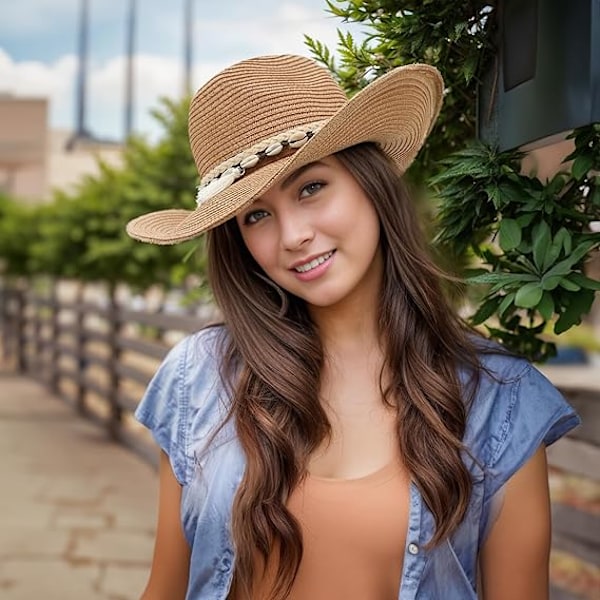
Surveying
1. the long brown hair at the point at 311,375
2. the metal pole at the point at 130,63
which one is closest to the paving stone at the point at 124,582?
the long brown hair at the point at 311,375

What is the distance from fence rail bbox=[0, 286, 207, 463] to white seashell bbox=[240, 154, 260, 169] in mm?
3069

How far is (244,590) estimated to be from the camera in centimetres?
145

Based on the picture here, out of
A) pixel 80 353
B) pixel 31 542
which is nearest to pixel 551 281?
pixel 31 542

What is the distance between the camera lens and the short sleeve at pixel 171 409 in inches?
60.2

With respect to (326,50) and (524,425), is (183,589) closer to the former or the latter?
(524,425)

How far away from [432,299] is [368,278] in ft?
0.39

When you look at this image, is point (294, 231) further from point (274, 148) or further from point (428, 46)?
point (428, 46)

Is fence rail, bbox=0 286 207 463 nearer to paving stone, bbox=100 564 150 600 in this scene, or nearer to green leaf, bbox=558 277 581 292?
paving stone, bbox=100 564 150 600

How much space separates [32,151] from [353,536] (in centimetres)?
1583

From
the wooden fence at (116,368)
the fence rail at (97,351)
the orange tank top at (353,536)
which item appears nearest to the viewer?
the orange tank top at (353,536)

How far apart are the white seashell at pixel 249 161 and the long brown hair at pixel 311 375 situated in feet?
0.47

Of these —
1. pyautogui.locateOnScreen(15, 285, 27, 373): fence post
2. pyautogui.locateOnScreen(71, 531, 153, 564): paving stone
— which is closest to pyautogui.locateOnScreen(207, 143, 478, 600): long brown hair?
pyautogui.locateOnScreen(71, 531, 153, 564): paving stone

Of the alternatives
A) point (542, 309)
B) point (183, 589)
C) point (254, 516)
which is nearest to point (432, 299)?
point (542, 309)

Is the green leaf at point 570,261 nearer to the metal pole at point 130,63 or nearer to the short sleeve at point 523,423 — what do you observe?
the short sleeve at point 523,423
